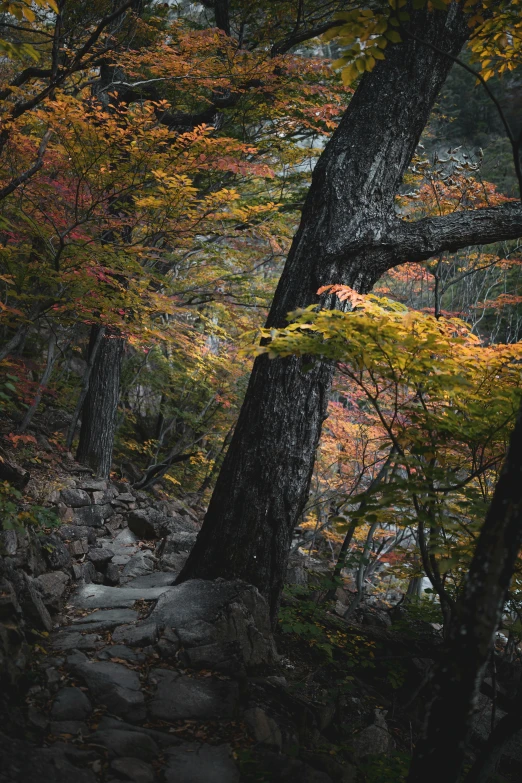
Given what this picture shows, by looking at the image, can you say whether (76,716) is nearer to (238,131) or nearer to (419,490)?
(419,490)

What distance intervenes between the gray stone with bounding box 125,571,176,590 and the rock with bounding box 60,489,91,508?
178cm

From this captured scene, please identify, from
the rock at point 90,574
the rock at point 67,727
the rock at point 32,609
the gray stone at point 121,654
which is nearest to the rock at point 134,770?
the rock at point 67,727

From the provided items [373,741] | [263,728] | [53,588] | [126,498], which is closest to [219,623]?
[263,728]

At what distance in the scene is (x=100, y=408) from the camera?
27.7 ft

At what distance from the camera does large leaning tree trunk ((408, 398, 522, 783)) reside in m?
1.60

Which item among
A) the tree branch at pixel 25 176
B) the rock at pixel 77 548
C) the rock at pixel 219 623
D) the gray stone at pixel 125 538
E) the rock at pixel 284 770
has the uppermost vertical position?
the tree branch at pixel 25 176

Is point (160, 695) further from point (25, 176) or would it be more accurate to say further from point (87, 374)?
point (87, 374)

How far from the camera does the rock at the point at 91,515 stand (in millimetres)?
6363

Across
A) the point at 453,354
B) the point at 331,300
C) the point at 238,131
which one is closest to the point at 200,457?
the point at 238,131

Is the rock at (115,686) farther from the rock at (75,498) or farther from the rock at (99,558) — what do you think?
the rock at (75,498)

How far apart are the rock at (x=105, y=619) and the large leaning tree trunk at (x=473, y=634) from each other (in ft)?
8.12

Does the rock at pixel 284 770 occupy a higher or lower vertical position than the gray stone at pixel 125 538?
higher

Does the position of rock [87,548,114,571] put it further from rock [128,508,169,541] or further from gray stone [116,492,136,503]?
gray stone [116,492,136,503]

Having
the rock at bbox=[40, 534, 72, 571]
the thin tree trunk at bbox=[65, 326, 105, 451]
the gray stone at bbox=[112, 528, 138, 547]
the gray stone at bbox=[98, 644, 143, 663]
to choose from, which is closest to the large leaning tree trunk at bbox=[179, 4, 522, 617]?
the gray stone at bbox=[98, 644, 143, 663]
